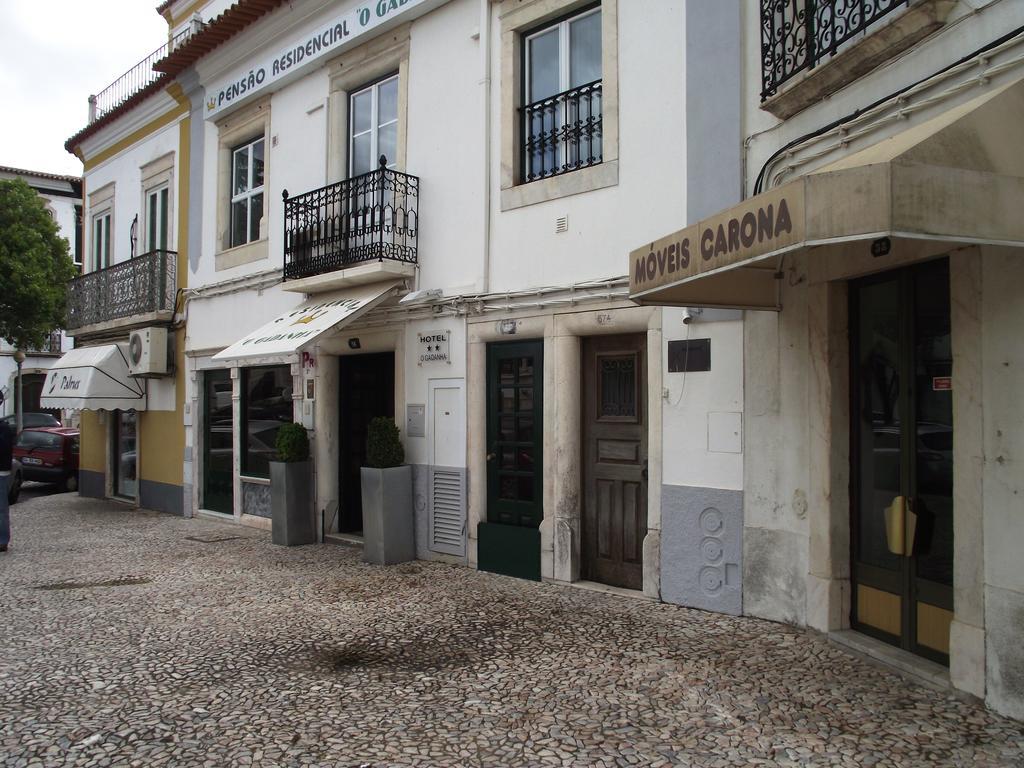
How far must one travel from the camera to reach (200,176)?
1195cm

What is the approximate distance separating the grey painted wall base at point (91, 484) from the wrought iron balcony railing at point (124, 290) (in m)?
2.83

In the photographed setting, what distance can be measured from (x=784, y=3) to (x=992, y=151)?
2329mm

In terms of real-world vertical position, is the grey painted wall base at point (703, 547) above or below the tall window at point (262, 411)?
below

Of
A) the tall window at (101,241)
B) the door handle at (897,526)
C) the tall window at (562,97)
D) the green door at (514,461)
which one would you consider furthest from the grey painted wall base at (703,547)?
the tall window at (101,241)

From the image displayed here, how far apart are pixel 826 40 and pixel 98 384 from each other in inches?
473

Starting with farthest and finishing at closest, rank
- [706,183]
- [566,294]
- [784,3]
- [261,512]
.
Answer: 1. [261,512]
2. [566,294]
3. [706,183]
4. [784,3]

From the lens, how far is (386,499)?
25.8 ft

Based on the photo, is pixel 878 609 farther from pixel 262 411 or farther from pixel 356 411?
pixel 262 411

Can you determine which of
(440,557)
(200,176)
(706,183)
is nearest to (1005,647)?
(706,183)

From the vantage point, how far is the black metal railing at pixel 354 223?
8.27 m

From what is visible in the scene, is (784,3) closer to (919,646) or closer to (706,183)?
(706,183)

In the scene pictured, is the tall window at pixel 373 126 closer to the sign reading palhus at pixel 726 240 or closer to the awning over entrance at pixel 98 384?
the sign reading palhus at pixel 726 240

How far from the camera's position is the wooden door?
6539 millimetres

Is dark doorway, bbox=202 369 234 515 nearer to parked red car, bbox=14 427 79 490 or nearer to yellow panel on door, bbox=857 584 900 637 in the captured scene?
parked red car, bbox=14 427 79 490
